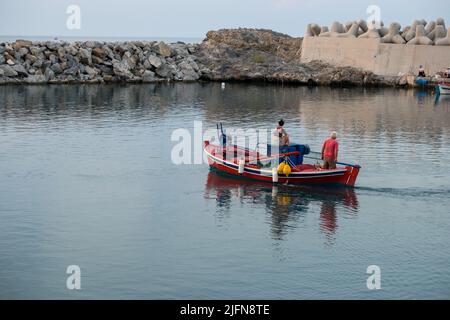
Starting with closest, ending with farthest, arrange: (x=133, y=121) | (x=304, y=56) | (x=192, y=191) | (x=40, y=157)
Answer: (x=192, y=191) → (x=40, y=157) → (x=133, y=121) → (x=304, y=56)

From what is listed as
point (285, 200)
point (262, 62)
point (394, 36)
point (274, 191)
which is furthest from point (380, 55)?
point (285, 200)

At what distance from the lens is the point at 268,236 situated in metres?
25.8

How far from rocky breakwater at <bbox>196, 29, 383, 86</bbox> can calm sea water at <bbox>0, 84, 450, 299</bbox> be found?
27.1 metres

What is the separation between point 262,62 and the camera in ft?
263

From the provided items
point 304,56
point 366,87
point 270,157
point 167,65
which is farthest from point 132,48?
point 270,157

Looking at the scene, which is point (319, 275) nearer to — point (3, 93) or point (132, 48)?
point (3, 93)

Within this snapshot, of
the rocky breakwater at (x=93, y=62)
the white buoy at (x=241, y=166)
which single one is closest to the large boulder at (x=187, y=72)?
the rocky breakwater at (x=93, y=62)

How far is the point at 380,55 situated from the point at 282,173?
150ft

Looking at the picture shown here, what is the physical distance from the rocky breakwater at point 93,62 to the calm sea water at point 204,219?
23.0m

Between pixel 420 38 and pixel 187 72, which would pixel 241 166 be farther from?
pixel 187 72

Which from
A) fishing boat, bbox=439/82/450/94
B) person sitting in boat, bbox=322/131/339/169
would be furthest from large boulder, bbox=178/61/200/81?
person sitting in boat, bbox=322/131/339/169

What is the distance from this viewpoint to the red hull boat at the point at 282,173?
30938mm

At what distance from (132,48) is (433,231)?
54252 mm

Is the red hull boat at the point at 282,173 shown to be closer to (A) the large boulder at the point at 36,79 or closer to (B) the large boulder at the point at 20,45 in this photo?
(A) the large boulder at the point at 36,79
